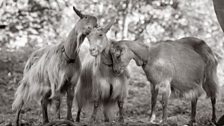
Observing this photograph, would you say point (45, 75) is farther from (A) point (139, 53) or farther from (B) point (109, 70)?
(A) point (139, 53)

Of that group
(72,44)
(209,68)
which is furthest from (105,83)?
(209,68)

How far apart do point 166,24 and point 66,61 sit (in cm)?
936

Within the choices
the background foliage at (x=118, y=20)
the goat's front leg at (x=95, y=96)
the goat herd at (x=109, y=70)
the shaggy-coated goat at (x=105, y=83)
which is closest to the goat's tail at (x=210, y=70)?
the goat herd at (x=109, y=70)

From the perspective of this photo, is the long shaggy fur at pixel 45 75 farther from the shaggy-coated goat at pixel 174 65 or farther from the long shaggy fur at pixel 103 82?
the shaggy-coated goat at pixel 174 65

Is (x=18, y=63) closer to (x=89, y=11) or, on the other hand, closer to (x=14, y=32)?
(x=14, y=32)

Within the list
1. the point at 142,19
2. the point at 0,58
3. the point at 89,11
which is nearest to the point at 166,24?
the point at 142,19

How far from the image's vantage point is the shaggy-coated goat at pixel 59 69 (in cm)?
677

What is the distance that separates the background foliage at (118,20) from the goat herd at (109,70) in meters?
6.35

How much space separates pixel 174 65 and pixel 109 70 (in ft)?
3.70

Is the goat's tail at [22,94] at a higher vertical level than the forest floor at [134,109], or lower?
higher

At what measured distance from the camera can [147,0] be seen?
15875 millimetres

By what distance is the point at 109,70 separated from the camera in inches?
291

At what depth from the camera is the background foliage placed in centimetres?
1490

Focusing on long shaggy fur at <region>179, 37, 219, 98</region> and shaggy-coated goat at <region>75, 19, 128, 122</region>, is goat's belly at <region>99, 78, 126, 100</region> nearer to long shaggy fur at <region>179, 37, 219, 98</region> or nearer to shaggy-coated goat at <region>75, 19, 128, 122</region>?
shaggy-coated goat at <region>75, 19, 128, 122</region>
